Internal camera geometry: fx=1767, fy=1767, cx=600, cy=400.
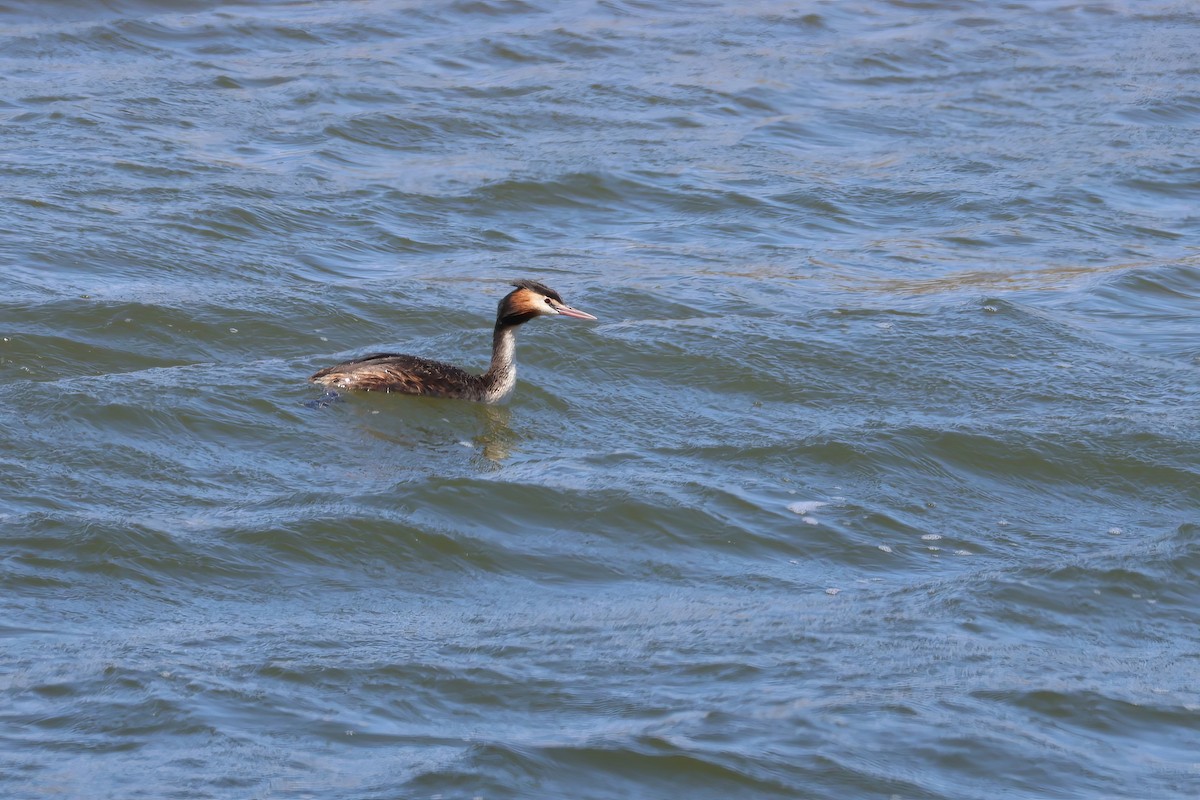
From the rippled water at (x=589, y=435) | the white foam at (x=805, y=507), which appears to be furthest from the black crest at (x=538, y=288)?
the white foam at (x=805, y=507)

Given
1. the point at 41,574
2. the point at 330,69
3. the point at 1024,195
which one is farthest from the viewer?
the point at 330,69

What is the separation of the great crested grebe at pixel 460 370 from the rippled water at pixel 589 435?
164 millimetres

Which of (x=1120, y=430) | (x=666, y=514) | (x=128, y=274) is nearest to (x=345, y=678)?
(x=666, y=514)

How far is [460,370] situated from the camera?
10562mm

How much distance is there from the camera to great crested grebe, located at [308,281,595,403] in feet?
33.0

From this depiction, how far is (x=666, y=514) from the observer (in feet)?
28.1

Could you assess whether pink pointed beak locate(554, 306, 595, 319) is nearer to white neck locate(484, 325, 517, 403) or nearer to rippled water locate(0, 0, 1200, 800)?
white neck locate(484, 325, 517, 403)

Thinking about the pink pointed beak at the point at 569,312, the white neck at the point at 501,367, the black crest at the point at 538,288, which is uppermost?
the black crest at the point at 538,288

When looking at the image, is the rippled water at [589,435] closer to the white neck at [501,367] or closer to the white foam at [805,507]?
the white foam at [805,507]

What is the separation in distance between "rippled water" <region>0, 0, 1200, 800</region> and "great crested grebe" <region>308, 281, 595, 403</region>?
0.16m

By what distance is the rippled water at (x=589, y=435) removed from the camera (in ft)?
20.7

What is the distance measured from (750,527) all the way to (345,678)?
261 cm

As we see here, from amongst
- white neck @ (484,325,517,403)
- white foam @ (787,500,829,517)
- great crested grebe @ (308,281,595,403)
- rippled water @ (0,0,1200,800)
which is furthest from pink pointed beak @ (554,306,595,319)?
white foam @ (787,500,829,517)

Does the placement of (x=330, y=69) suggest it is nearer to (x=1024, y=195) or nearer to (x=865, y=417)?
(x=1024, y=195)
